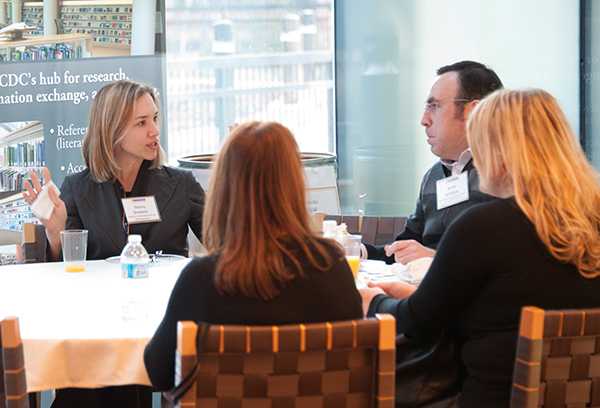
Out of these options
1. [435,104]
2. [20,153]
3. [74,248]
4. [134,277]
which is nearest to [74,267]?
[74,248]

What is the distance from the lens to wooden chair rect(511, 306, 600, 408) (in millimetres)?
2066

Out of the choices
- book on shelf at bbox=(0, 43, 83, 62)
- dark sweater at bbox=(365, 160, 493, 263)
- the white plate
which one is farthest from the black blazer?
book on shelf at bbox=(0, 43, 83, 62)

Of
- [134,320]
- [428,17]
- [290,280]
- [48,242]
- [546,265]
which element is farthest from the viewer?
[428,17]

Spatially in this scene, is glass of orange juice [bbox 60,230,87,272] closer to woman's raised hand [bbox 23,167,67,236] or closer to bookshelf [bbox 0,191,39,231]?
woman's raised hand [bbox 23,167,67,236]

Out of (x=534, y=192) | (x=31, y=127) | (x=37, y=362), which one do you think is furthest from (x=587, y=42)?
(x=37, y=362)

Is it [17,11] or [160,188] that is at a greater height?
[17,11]

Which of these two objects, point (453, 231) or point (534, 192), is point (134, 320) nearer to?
point (453, 231)

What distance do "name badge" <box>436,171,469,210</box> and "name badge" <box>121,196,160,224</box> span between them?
1064mm

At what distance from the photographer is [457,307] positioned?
2.37m

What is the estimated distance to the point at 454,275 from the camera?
230 cm

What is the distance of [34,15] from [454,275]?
3601 mm

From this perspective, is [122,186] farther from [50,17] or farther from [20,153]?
[50,17]

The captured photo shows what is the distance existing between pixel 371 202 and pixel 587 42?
180 centimetres

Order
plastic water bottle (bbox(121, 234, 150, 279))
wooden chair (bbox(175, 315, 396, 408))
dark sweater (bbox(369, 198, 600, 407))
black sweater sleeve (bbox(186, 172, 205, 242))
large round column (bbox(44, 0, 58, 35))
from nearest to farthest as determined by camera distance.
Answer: wooden chair (bbox(175, 315, 396, 408)), dark sweater (bbox(369, 198, 600, 407)), plastic water bottle (bbox(121, 234, 150, 279)), black sweater sleeve (bbox(186, 172, 205, 242)), large round column (bbox(44, 0, 58, 35))
